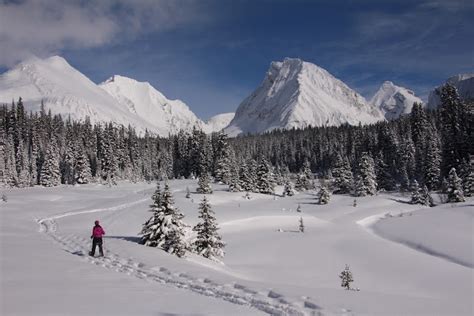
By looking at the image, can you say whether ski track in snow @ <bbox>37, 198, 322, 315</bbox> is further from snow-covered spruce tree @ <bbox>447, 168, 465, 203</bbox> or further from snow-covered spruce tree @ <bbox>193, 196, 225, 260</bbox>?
snow-covered spruce tree @ <bbox>447, 168, 465, 203</bbox>

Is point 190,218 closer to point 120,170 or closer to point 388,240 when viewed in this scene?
point 388,240

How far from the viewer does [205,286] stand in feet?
47.3

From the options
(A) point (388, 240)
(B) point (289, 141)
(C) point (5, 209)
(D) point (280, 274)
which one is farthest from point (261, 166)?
(B) point (289, 141)

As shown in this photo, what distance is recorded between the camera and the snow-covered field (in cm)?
1132

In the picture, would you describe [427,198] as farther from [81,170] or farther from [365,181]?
[81,170]

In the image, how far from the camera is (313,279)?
76.0 ft

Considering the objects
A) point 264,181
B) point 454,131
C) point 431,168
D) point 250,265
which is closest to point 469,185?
point 431,168

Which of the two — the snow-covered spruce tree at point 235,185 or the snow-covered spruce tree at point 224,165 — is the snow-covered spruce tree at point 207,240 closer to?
the snow-covered spruce tree at point 235,185

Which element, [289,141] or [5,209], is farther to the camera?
[289,141]

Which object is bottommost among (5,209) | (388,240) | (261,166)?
(388,240)

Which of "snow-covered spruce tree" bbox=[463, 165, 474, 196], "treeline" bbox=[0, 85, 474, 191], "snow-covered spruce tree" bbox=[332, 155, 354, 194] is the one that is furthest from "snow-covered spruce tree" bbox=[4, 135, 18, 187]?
"snow-covered spruce tree" bbox=[463, 165, 474, 196]

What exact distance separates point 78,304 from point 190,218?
32991mm

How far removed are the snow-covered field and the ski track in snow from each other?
A: 0.15ft

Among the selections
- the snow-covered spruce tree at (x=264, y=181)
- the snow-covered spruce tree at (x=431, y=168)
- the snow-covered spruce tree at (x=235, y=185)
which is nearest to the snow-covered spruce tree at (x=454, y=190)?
the snow-covered spruce tree at (x=431, y=168)
